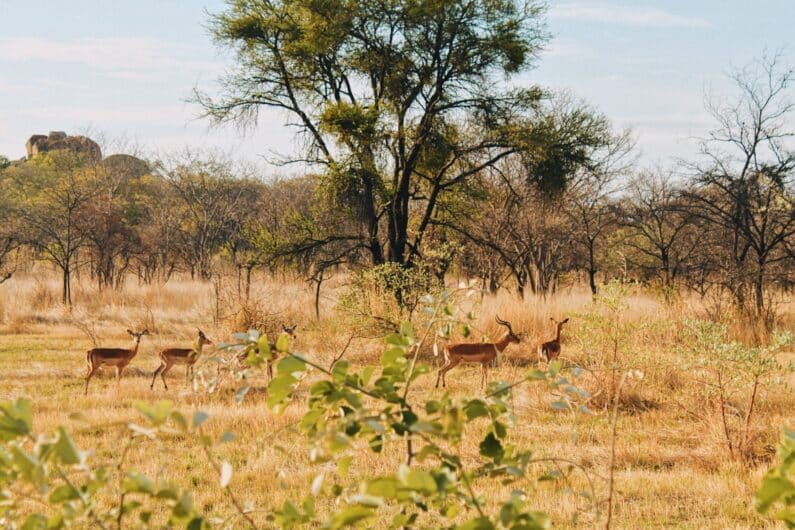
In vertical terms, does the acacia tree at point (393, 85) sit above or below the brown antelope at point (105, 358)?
above

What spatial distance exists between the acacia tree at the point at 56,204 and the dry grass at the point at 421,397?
7.80 m

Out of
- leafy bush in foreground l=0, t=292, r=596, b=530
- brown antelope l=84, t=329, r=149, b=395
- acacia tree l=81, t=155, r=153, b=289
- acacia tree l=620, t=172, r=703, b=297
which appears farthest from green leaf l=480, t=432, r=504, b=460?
acacia tree l=620, t=172, r=703, b=297

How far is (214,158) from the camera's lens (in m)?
40.8

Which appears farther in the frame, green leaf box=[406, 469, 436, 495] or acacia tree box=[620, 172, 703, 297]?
acacia tree box=[620, 172, 703, 297]

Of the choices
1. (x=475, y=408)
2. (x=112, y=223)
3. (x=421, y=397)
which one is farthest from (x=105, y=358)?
(x=112, y=223)

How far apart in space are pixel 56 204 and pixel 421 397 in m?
28.2

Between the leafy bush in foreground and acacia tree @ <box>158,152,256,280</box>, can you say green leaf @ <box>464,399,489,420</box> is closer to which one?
the leafy bush in foreground

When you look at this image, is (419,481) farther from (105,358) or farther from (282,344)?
(105,358)

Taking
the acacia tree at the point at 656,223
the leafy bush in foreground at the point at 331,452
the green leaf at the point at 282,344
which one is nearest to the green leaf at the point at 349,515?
the leafy bush in foreground at the point at 331,452

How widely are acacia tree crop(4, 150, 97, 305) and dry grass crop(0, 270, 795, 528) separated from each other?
7799 mm

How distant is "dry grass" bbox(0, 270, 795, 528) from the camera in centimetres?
594

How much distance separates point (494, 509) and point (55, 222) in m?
30.8

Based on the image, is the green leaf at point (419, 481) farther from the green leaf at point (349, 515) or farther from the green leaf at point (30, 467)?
the green leaf at point (30, 467)

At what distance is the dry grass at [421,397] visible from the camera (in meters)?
5.94
